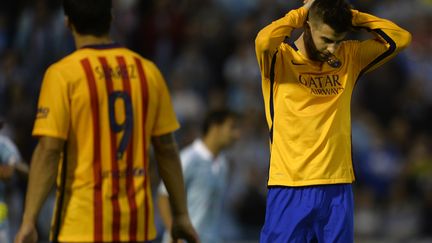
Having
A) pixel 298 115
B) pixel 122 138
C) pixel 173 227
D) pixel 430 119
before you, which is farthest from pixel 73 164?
pixel 430 119

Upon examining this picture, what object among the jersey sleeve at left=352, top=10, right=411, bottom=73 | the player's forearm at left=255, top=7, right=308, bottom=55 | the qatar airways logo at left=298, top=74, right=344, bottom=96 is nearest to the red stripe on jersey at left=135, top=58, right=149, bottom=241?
the player's forearm at left=255, top=7, right=308, bottom=55

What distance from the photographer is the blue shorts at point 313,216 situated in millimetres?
7043

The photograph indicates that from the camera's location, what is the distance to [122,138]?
560cm

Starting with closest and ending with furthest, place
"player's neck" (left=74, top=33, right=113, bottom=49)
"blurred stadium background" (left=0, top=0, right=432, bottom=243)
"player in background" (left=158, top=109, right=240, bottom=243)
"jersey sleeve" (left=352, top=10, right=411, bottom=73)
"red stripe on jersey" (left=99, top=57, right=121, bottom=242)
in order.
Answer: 1. "red stripe on jersey" (left=99, top=57, right=121, bottom=242)
2. "player's neck" (left=74, top=33, right=113, bottom=49)
3. "jersey sleeve" (left=352, top=10, right=411, bottom=73)
4. "player in background" (left=158, top=109, right=240, bottom=243)
5. "blurred stadium background" (left=0, top=0, right=432, bottom=243)

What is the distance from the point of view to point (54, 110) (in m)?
5.48

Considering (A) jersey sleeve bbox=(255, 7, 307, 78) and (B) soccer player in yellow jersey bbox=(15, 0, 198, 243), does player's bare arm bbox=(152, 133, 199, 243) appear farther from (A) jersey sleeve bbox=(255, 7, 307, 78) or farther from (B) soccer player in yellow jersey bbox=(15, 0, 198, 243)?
(A) jersey sleeve bbox=(255, 7, 307, 78)

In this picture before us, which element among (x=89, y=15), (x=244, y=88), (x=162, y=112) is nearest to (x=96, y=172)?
(x=162, y=112)

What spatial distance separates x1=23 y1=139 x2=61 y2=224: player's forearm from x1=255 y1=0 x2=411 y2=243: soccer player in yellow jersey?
6.41 feet

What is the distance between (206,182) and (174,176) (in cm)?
426

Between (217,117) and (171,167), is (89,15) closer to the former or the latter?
(171,167)

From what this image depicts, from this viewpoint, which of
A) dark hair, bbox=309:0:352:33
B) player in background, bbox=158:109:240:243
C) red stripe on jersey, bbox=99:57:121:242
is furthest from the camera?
player in background, bbox=158:109:240:243

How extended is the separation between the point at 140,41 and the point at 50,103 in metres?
Answer: 9.78

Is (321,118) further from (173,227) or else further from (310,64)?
(173,227)

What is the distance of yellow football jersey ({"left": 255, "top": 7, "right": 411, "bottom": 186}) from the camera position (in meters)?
7.06
